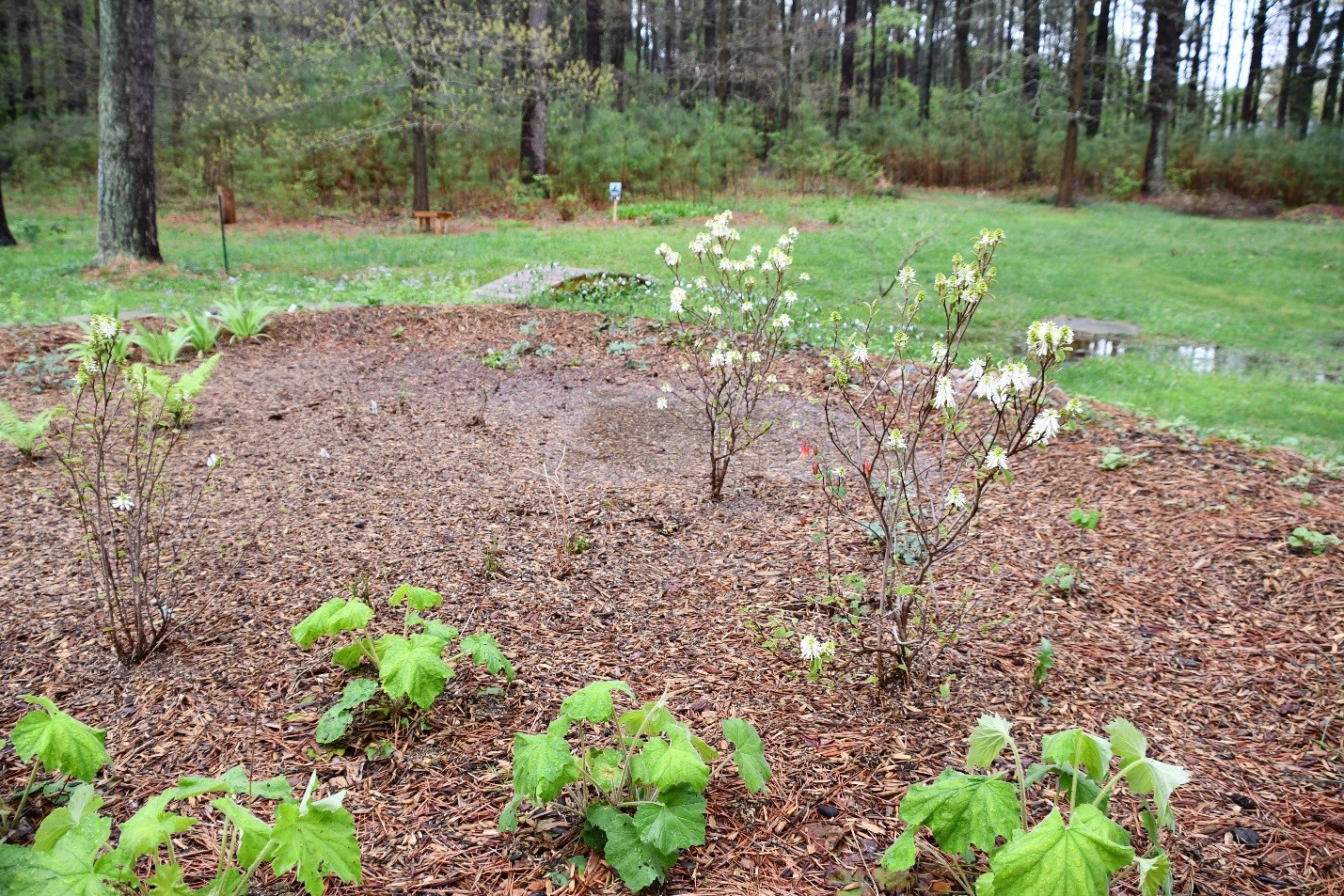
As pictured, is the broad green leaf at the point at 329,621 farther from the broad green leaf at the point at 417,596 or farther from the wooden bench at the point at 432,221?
the wooden bench at the point at 432,221

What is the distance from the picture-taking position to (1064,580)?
293 centimetres

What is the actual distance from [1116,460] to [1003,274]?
7.14 m

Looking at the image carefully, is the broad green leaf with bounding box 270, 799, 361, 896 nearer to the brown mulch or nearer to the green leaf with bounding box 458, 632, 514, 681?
the brown mulch

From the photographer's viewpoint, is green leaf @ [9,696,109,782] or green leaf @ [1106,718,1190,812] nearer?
green leaf @ [1106,718,1190,812]

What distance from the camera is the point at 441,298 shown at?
7.38m

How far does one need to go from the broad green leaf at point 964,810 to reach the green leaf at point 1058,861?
12 cm

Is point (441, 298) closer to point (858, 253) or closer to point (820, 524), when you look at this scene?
point (820, 524)

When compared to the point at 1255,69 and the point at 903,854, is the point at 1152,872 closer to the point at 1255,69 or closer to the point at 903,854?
the point at 903,854

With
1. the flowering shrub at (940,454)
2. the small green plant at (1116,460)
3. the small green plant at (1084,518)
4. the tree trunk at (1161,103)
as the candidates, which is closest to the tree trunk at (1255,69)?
the tree trunk at (1161,103)

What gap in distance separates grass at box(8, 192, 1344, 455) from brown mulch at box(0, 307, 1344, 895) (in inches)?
75.1

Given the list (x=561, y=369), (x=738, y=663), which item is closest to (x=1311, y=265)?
(x=561, y=369)

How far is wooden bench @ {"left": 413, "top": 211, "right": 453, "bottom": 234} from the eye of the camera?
14492mm

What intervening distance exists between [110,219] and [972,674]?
1034 cm

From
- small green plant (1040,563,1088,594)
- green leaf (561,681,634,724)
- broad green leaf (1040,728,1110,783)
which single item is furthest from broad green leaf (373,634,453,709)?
small green plant (1040,563,1088,594)
